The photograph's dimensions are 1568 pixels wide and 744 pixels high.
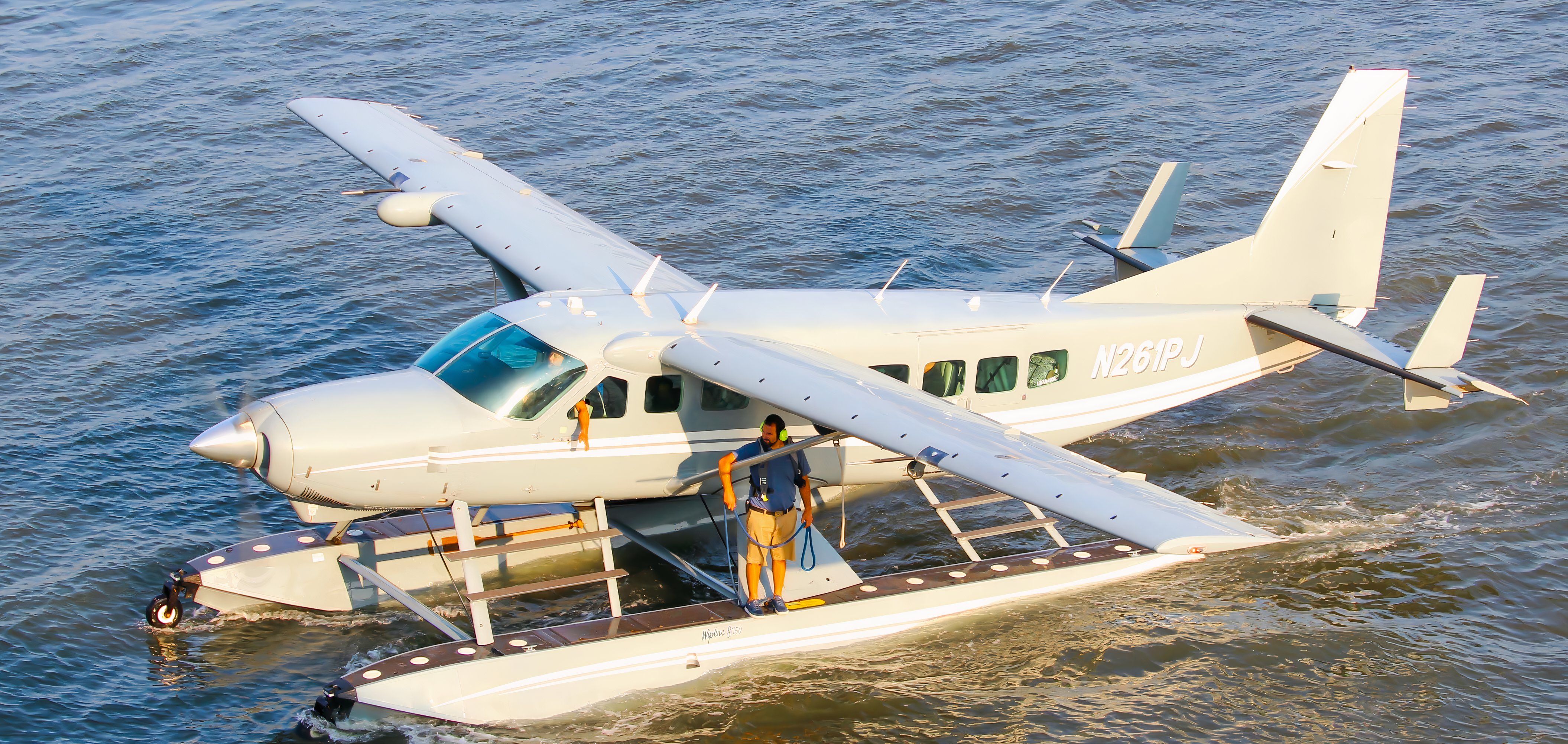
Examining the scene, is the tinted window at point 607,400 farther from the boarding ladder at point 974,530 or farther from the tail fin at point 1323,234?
the tail fin at point 1323,234

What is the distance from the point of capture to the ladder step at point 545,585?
35.8 feet

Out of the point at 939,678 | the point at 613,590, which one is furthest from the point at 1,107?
the point at 939,678

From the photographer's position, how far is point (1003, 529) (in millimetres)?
12859

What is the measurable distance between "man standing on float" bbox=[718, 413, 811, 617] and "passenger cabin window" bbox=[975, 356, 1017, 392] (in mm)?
2304

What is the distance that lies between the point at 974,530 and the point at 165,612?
7.99 meters

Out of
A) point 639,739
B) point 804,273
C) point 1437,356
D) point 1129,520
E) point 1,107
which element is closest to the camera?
point 1129,520

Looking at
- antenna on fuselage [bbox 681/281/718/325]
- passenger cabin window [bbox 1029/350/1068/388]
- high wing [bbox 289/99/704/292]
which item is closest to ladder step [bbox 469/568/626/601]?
antenna on fuselage [bbox 681/281/718/325]

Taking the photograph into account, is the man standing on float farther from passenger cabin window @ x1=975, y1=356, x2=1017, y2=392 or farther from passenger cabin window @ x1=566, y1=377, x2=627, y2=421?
passenger cabin window @ x1=975, y1=356, x2=1017, y2=392

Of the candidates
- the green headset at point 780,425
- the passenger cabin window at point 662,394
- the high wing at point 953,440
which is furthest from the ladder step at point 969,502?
the passenger cabin window at point 662,394

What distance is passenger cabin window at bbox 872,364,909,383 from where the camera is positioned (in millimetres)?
12344

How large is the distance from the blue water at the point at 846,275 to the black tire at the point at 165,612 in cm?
14

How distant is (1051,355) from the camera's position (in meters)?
13.2

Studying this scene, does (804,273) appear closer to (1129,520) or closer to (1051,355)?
(1051,355)

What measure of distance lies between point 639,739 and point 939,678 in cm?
277
